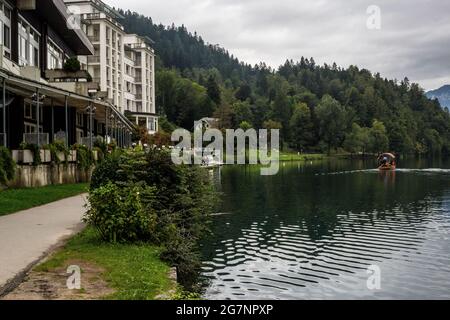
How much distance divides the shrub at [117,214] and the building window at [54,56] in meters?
31.9

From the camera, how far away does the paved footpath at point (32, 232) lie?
36.6 feet

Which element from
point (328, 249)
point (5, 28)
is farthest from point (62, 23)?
point (328, 249)

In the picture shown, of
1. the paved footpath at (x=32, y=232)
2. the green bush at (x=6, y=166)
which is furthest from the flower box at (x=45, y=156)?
the paved footpath at (x=32, y=232)

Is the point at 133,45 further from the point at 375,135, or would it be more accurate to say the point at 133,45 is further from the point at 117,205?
the point at 117,205

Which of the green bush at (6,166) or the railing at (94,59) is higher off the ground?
the railing at (94,59)

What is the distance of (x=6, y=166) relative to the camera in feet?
70.7

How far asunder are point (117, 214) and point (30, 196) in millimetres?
9948

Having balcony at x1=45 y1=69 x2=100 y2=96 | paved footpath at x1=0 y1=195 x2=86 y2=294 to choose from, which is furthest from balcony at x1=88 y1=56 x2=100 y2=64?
paved footpath at x1=0 y1=195 x2=86 y2=294

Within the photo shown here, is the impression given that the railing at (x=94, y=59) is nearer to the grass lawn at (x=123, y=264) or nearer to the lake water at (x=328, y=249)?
the lake water at (x=328, y=249)

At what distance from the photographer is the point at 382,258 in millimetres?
17891

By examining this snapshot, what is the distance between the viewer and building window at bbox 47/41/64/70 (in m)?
43.2
